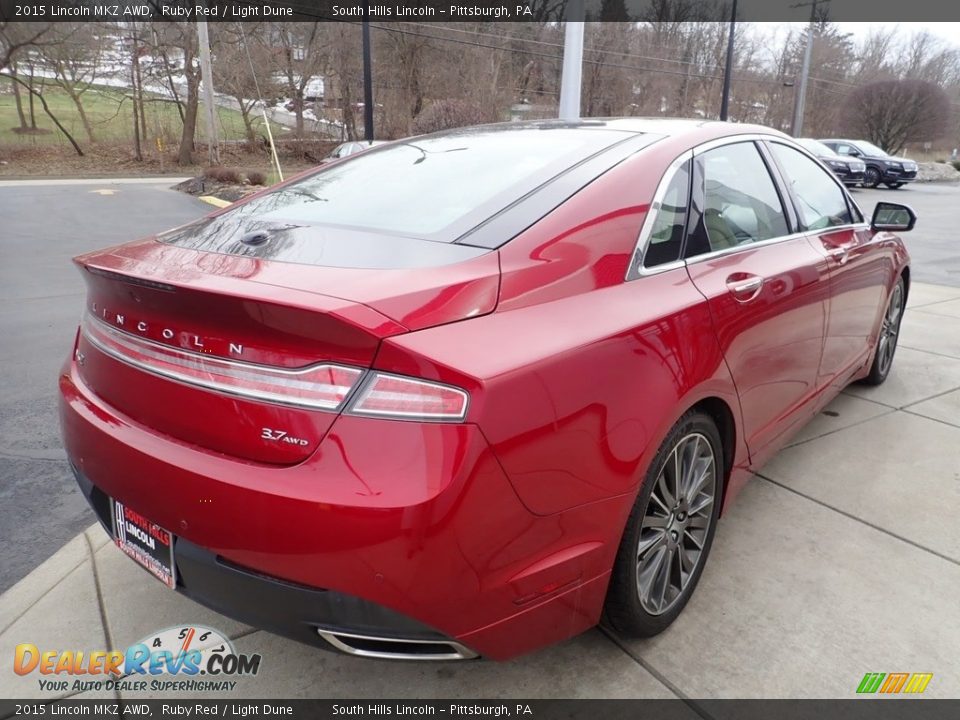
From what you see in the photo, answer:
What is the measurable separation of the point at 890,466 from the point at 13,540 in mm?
3944

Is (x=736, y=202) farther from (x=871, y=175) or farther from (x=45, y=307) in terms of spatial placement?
(x=871, y=175)

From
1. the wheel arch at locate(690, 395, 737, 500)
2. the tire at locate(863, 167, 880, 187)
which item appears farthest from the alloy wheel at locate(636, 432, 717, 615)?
the tire at locate(863, 167, 880, 187)

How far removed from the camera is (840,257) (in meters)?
3.31

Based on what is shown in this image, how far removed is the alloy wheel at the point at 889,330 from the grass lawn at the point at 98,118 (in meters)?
31.1

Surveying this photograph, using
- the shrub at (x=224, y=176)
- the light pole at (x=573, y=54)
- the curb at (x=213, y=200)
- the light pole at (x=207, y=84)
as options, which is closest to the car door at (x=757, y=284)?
the light pole at (x=573, y=54)

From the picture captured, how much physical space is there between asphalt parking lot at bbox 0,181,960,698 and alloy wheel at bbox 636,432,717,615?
18 cm

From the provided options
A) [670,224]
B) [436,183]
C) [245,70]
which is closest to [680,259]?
[670,224]

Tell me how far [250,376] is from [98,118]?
36.3m

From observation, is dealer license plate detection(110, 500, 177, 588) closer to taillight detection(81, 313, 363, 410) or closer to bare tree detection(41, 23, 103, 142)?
taillight detection(81, 313, 363, 410)

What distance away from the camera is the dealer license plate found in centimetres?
185

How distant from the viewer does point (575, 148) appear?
96.4 inches

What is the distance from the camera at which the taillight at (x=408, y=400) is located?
153 centimetres

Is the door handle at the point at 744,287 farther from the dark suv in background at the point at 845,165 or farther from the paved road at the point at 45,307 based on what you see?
the dark suv in background at the point at 845,165

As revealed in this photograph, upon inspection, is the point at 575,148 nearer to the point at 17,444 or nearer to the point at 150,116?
the point at 17,444
